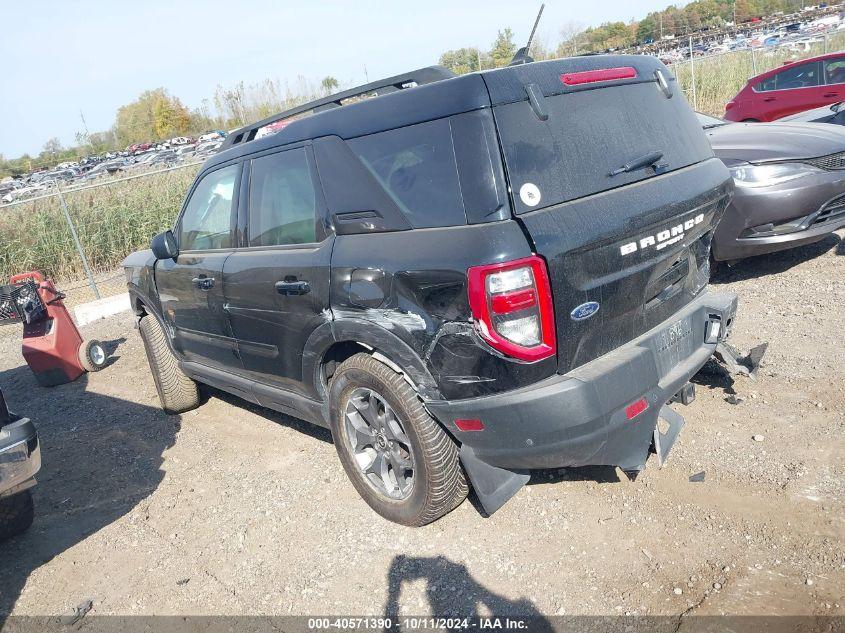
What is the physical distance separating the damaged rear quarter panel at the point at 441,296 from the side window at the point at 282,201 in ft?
1.72

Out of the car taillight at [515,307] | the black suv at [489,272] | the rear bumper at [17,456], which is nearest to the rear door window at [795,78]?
the black suv at [489,272]

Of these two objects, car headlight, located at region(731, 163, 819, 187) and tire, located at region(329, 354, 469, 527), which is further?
car headlight, located at region(731, 163, 819, 187)

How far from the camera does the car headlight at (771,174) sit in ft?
18.1

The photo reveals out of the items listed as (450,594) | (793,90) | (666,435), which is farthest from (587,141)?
(793,90)

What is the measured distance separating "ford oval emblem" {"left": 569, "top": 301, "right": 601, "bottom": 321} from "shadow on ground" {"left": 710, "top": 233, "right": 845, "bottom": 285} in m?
4.05

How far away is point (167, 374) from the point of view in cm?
524

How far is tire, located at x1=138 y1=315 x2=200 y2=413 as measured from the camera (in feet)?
17.2

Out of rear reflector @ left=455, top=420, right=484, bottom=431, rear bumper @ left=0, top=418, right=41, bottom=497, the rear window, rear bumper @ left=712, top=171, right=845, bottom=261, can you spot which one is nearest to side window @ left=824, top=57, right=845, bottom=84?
rear bumper @ left=712, top=171, right=845, bottom=261

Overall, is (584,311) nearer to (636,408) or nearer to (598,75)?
(636,408)

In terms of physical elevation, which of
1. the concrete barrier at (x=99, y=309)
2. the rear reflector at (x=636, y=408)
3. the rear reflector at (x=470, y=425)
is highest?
the rear reflector at (x=470, y=425)

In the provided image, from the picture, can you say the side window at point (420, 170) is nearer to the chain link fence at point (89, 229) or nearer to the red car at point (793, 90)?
the chain link fence at point (89, 229)

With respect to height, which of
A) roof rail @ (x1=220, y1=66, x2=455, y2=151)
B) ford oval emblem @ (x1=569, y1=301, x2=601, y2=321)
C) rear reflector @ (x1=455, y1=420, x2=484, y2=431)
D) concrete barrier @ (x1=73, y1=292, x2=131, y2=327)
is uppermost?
roof rail @ (x1=220, y1=66, x2=455, y2=151)

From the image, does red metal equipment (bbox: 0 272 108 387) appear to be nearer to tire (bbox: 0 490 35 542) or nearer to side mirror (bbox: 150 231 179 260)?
side mirror (bbox: 150 231 179 260)

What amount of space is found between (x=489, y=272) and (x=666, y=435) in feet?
4.44
